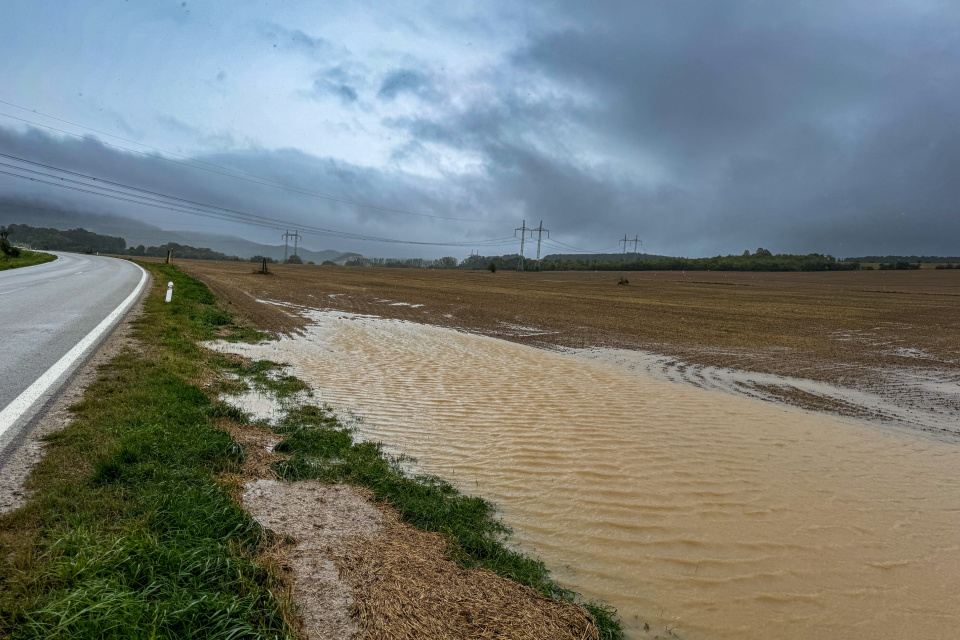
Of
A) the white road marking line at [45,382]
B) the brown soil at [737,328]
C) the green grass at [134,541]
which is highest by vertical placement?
the brown soil at [737,328]

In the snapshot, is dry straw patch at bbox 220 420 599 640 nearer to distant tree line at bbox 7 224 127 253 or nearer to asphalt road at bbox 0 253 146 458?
asphalt road at bbox 0 253 146 458

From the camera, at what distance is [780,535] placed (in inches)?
183

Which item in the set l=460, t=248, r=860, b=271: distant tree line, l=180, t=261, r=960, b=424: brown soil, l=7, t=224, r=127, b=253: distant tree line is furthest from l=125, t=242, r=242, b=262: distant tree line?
l=180, t=261, r=960, b=424: brown soil

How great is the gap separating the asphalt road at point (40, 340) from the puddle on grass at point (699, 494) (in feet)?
12.0

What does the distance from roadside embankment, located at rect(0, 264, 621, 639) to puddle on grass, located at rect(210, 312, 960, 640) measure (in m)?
0.63

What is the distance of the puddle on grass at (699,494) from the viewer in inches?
147

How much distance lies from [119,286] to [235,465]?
2128 cm

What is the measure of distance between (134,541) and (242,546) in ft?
2.11

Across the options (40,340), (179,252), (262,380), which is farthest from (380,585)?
(179,252)

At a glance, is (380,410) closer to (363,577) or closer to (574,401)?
(574,401)

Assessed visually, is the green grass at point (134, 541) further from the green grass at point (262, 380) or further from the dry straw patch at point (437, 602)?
the green grass at point (262, 380)

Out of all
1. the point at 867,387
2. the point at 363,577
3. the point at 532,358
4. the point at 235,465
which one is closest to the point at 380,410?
the point at 235,465

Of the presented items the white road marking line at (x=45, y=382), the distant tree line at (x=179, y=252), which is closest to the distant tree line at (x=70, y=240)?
the distant tree line at (x=179, y=252)

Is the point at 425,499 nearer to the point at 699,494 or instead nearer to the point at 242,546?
the point at 242,546
